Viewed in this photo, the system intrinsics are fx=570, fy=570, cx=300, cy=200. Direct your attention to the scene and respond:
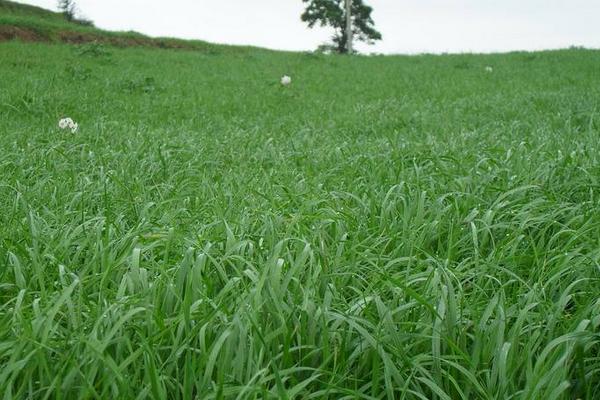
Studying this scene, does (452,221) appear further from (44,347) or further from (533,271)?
(44,347)

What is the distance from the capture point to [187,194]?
3475mm

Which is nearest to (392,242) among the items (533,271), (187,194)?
(533,271)

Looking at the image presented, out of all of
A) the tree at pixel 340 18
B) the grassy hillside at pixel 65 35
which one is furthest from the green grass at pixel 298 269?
the tree at pixel 340 18

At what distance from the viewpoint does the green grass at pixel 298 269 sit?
5.19 feet

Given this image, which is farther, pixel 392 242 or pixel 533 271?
pixel 392 242

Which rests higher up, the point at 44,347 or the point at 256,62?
the point at 256,62

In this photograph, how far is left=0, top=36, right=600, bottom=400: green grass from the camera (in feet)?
5.19

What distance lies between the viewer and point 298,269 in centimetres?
201

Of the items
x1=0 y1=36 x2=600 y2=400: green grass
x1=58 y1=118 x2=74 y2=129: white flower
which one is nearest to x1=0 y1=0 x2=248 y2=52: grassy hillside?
x1=58 y1=118 x2=74 y2=129: white flower

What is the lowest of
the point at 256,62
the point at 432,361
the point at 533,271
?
the point at 432,361

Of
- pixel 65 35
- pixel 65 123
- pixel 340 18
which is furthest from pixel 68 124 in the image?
pixel 340 18

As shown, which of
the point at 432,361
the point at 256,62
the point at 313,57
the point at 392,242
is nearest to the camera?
the point at 432,361

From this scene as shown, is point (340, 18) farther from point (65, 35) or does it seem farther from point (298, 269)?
point (298, 269)

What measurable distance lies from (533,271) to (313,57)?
1549cm
